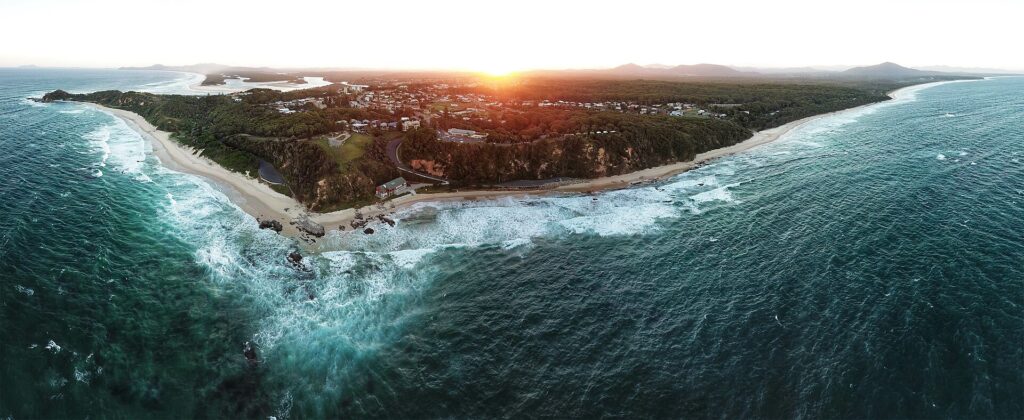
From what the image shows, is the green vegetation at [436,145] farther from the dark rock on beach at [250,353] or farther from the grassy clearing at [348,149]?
the dark rock on beach at [250,353]

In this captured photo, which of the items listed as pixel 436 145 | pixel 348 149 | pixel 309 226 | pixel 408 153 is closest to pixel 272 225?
pixel 309 226

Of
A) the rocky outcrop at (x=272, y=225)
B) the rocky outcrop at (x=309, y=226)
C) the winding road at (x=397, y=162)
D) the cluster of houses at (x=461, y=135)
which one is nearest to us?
the rocky outcrop at (x=309, y=226)

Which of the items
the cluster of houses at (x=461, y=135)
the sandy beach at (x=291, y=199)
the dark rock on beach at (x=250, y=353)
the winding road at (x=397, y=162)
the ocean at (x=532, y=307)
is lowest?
the dark rock on beach at (x=250, y=353)

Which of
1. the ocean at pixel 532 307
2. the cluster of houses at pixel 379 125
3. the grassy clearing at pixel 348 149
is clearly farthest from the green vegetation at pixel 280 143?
the ocean at pixel 532 307

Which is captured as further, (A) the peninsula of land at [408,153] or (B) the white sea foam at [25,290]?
(A) the peninsula of land at [408,153]

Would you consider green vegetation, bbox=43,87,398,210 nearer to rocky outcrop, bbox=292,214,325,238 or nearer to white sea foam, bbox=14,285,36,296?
rocky outcrop, bbox=292,214,325,238

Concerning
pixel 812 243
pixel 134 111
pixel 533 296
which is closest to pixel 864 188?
pixel 812 243
